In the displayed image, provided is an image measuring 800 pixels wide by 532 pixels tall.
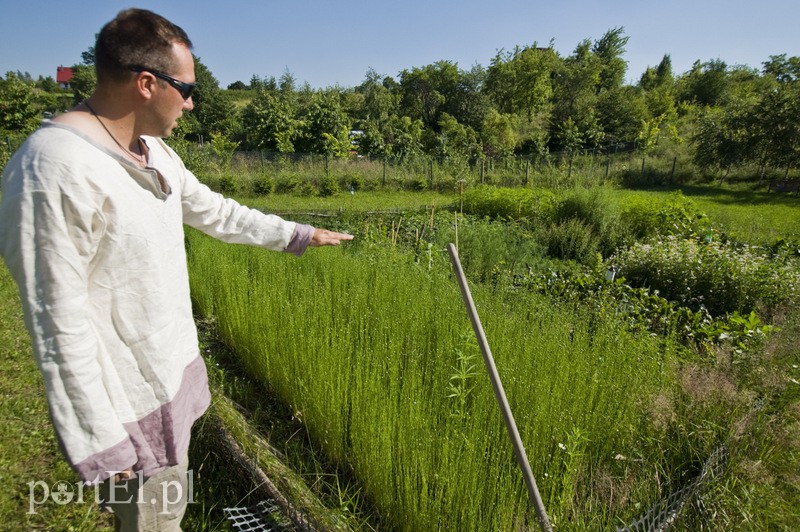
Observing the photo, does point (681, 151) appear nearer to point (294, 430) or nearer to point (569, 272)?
point (569, 272)

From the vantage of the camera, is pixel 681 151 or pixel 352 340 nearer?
pixel 352 340

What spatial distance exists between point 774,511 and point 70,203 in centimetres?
259

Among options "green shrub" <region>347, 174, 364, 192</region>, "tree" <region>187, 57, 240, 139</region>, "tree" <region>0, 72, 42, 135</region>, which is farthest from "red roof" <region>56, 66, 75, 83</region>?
"green shrub" <region>347, 174, 364, 192</region>

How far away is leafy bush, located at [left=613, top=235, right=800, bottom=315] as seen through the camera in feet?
13.3

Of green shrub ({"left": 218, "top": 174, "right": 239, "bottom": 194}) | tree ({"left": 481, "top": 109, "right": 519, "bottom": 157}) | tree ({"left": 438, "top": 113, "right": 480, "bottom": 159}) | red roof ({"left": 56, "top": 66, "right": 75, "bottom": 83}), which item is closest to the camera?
green shrub ({"left": 218, "top": 174, "right": 239, "bottom": 194})

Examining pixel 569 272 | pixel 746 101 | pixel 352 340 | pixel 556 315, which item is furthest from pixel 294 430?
pixel 746 101

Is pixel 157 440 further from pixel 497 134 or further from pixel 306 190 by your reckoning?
pixel 497 134

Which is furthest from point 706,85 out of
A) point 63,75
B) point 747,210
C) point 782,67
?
point 63,75

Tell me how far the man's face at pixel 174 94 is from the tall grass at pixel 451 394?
1.44m

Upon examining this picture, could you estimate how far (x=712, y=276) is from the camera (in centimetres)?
439

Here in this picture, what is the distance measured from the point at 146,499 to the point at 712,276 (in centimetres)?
493

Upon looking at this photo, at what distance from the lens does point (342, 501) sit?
210 centimetres

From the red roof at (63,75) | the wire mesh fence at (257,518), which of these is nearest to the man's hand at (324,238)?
the wire mesh fence at (257,518)

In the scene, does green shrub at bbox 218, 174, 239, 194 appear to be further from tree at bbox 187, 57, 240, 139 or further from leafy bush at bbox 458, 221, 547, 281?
tree at bbox 187, 57, 240, 139
